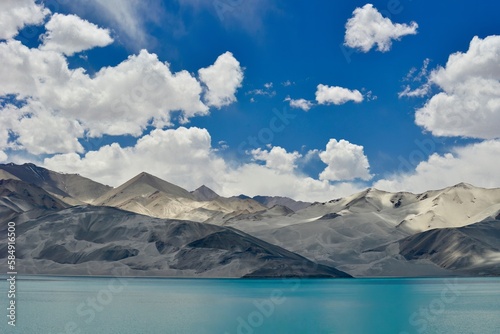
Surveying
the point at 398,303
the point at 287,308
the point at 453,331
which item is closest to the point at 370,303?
the point at 398,303

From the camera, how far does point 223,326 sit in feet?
295

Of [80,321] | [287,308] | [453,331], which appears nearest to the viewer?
[453,331]

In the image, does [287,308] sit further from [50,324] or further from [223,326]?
[50,324]

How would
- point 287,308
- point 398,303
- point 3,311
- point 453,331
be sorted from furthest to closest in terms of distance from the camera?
point 398,303
point 287,308
point 3,311
point 453,331

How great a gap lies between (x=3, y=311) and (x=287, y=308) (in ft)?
171

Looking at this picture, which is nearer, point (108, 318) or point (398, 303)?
point (108, 318)

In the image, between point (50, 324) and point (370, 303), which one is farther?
point (370, 303)

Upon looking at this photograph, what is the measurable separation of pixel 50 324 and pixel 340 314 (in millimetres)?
49670

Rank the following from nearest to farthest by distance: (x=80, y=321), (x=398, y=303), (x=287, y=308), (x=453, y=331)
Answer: (x=453, y=331) < (x=80, y=321) < (x=287, y=308) < (x=398, y=303)

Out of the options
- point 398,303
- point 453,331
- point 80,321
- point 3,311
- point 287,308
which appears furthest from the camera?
point 398,303

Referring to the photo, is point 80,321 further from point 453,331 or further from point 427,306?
point 427,306

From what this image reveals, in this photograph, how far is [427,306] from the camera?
12644cm

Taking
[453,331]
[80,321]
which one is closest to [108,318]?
[80,321]

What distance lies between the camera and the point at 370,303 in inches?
5325
